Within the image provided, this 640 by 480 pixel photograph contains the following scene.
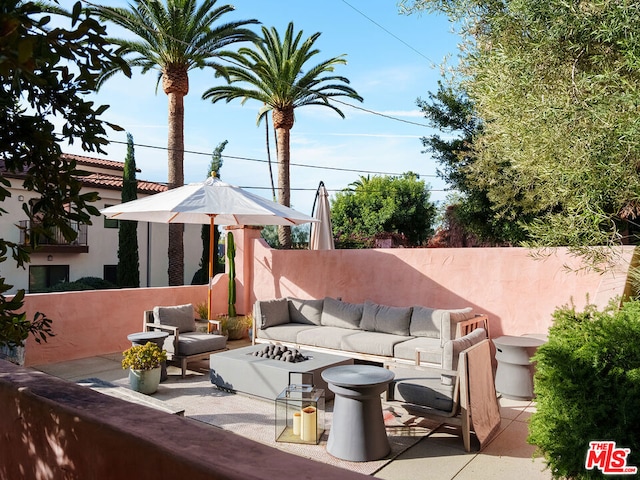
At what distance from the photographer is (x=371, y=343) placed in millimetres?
7281

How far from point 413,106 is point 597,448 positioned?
11.0 meters

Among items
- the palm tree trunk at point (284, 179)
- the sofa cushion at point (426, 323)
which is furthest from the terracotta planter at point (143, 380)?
the palm tree trunk at point (284, 179)

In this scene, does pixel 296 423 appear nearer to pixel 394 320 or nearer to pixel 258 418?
pixel 258 418

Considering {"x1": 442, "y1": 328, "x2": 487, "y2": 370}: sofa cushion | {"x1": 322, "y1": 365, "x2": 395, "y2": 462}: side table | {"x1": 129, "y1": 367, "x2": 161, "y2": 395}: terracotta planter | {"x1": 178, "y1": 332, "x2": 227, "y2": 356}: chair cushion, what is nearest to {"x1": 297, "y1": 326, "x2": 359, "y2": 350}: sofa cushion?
{"x1": 178, "y1": 332, "x2": 227, "y2": 356}: chair cushion

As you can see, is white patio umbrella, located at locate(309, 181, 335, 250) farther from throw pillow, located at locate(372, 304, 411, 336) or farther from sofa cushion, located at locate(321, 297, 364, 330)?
throw pillow, located at locate(372, 304, 411, 336)

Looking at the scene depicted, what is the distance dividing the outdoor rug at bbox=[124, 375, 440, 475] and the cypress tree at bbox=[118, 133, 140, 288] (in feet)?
41.8

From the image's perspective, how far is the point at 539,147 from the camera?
4.38m

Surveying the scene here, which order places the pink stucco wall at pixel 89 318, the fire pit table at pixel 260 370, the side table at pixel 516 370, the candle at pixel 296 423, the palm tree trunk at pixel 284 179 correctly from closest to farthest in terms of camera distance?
the candle at pixel 296 423 < the fire pit table at pixel 260 370 < the side table at pixel 516 370 < the pink stucco wall at pixel 89 318 < the palm tree trunk at pixel 284 179

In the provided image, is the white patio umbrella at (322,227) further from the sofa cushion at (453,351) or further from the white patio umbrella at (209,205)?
the sofa cushion at (453,351)

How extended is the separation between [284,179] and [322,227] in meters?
5.50

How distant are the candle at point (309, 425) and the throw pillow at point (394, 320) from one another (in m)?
3.12

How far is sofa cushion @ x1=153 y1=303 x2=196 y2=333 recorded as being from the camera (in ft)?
25.7

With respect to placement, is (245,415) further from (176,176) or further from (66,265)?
(66,265)

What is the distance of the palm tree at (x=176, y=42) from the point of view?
13381mm
